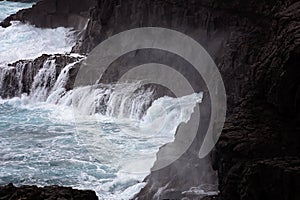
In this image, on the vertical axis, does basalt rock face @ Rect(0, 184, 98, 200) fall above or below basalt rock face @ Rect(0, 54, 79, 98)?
below

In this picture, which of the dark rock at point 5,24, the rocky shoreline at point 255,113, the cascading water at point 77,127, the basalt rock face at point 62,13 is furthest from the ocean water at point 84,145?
the dark rock at point 5,24

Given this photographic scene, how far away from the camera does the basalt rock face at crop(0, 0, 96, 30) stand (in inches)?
1020

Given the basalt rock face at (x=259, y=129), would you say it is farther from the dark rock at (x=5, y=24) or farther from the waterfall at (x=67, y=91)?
the dark rock at (x=5, y=24)

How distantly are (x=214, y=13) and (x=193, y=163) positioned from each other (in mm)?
8605

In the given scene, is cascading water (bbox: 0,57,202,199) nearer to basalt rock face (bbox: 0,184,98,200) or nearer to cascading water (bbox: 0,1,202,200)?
cascading water (bbox: 0,1,202,200)

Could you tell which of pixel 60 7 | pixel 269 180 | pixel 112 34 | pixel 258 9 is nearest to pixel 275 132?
pixel 269 180

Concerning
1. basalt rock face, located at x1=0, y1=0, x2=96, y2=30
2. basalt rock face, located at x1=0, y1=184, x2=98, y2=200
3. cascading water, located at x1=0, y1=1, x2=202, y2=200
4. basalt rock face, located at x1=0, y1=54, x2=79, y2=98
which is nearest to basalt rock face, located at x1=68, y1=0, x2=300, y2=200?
cascading water, located at x1=0, y1=1, x2=202, y2=200

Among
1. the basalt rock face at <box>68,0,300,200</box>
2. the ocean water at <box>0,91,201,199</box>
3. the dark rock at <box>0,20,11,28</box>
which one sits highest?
the dark rock at <box>0,20,11,28</box>

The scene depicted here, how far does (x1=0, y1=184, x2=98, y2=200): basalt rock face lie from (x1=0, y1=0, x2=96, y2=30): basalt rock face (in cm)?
1953

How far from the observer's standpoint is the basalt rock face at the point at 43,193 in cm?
625

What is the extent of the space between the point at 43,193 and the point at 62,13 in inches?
826

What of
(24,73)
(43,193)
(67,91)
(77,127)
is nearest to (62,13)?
(24,73)

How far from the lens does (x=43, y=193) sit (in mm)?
6324

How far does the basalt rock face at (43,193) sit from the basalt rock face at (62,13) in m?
19.5
